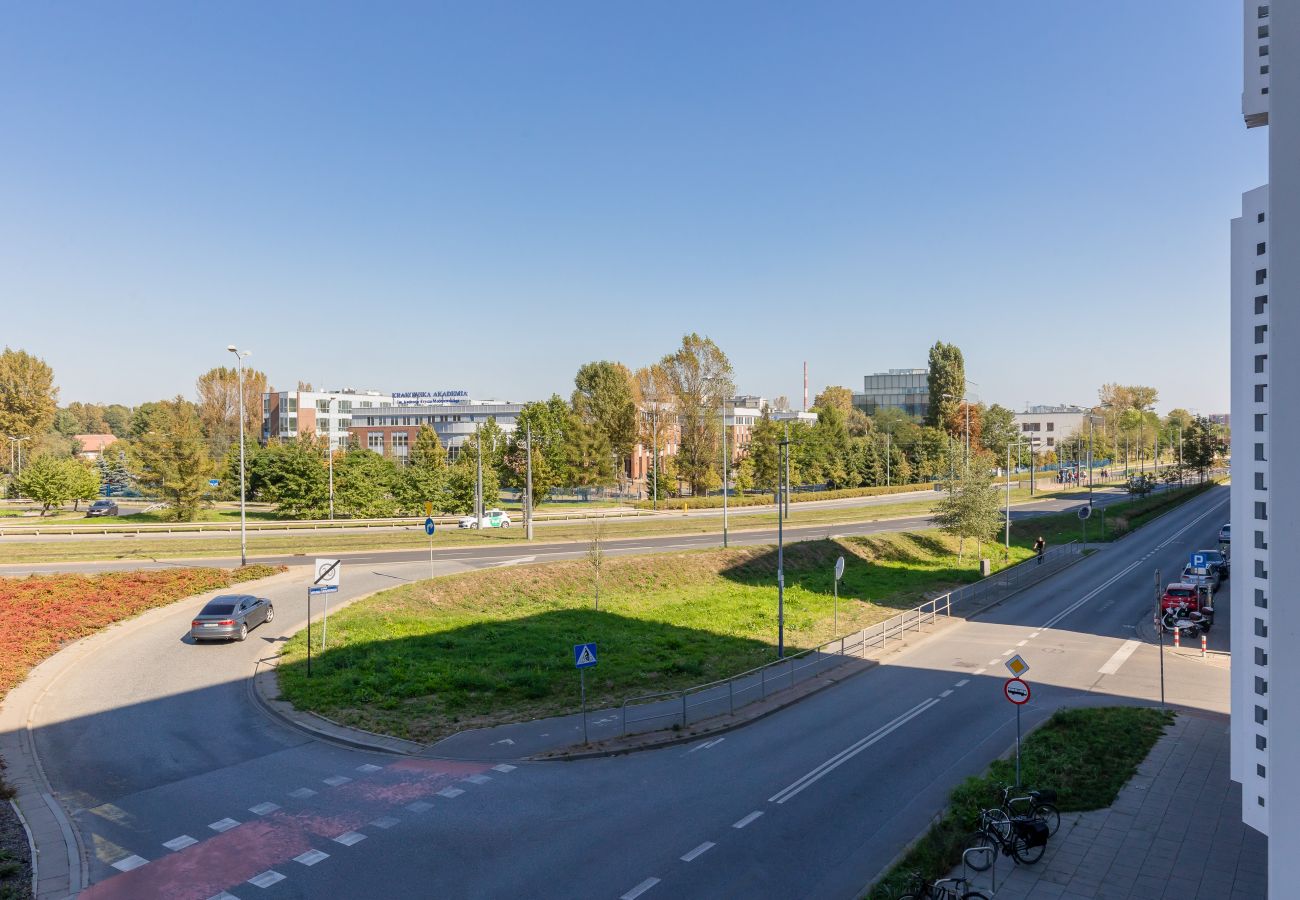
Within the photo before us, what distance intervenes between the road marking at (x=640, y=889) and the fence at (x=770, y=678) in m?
6.10

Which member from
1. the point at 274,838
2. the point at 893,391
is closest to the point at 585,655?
the point at 274,838

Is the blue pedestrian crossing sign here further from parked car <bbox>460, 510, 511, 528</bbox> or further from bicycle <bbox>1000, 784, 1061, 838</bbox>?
parked car <bbox>460, 510, 511, 528</bbox>

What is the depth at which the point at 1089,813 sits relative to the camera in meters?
14.0

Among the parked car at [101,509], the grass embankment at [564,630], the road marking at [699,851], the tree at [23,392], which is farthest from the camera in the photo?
the tree at [23,392]

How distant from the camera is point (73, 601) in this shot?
2755cm

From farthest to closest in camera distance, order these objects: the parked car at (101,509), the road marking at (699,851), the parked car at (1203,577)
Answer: the parked car at (101,509) < the parked car at (1203,577) < the road marking at (699,851)

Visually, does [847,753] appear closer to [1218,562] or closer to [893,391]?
[1218,562]

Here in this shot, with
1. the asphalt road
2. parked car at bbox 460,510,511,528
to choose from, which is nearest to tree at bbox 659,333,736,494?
parked car at bbox 460,510,511,528

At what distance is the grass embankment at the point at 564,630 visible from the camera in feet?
65.2

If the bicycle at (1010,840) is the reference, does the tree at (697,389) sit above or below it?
above

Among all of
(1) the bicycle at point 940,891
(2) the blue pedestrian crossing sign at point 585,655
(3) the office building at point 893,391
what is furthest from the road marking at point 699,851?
(3) the office building at point 893,391

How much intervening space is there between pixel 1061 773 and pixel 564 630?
1644 centimetres

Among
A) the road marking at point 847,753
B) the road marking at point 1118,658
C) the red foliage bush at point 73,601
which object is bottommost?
the road marking at point 1118,658

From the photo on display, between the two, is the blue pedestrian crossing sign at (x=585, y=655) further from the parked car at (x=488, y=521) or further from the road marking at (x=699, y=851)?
the parked car at (x=488, y=521)
